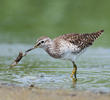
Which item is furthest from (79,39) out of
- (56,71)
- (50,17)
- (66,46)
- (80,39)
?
(50,17)

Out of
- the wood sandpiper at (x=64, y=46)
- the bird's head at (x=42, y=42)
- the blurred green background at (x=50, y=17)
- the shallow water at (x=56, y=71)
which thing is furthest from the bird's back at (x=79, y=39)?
the blurred green background at (x=50, y=17)

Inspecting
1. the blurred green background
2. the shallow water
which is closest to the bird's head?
the shallow water

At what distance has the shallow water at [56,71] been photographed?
994 centimetres

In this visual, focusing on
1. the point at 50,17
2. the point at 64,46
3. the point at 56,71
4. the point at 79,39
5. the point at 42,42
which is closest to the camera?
the point at 42,42

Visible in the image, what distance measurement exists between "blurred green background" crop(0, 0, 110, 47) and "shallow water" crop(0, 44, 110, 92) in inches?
109

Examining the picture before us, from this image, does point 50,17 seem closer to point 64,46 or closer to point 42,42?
point 64,46

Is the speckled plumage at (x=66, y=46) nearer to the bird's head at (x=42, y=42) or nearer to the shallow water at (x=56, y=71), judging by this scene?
the bird's head at (x=42, y=42)

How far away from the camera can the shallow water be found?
994 centimetres

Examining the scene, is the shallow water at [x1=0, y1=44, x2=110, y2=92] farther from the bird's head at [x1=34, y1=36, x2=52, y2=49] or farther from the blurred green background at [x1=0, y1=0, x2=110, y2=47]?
the blurred green background at [x1=0, y1=0, x2=110, y2=47]

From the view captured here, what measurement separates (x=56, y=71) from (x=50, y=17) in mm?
8136

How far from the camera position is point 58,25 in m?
18.9

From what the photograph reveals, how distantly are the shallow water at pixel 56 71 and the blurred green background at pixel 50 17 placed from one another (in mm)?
2768

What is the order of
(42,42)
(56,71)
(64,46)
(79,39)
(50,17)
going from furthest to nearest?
(50,17) → (79,39) → (56,71) → (64,46) → (42,42)

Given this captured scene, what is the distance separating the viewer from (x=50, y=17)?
19.5 metres
